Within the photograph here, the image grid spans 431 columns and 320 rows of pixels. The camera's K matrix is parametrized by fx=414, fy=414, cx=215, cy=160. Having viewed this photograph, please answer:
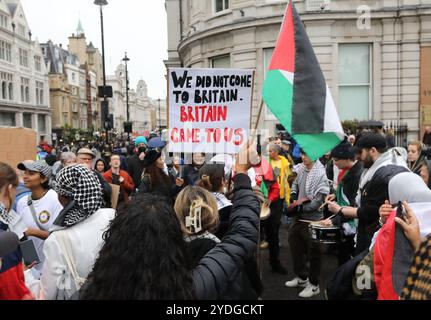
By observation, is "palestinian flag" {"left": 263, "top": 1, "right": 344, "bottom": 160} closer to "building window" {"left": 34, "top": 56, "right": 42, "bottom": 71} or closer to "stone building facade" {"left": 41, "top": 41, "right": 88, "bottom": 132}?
"stone building facade" {"left": 41, "top": 41, "right": 88, "bottom": 132}

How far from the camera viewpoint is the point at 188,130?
441 cm

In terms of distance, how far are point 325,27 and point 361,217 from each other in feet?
51.1

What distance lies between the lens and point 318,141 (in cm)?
395

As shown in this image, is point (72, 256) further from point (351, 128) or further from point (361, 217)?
point (351, 128)

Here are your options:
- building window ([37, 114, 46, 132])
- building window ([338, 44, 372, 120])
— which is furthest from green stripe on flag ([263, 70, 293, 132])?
building window ([37, 114, 46, 132])

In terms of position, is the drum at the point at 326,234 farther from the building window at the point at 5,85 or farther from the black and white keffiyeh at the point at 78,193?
the building window at the point at 5,85

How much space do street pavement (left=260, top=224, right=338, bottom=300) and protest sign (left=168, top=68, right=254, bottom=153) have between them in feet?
7.78

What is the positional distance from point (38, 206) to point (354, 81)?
16765mm

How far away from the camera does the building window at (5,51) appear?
54.5 metres

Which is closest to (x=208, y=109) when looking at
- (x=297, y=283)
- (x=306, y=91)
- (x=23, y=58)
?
(x=306, y=91)

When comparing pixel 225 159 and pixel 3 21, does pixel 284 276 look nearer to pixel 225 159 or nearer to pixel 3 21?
pixel 225 159

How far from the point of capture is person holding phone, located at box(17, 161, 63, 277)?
12.8ft

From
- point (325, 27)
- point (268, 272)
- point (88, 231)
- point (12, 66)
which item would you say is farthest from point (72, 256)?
point (12, 66)
